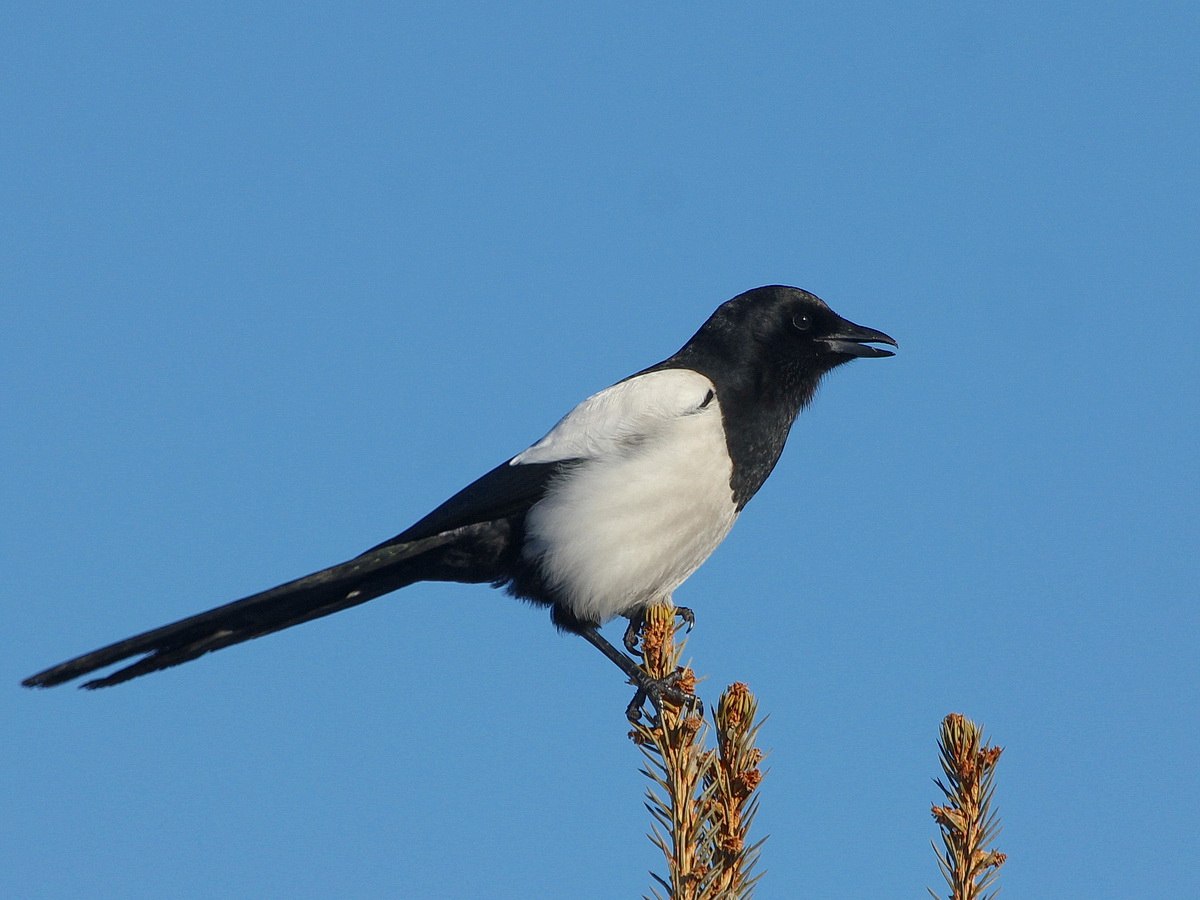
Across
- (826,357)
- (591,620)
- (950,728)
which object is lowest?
(950,728)

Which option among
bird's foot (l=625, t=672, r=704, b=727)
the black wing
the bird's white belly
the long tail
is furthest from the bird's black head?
bird's foot (l=625, t=672, r=704, b=727)

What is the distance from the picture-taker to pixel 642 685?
374 cm

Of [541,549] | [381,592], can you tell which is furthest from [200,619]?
[541,549]

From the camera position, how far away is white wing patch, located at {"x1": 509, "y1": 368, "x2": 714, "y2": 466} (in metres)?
4.62

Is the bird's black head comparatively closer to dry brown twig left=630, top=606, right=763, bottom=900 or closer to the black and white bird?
the black and white bird

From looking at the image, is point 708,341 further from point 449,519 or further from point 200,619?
point 200,619

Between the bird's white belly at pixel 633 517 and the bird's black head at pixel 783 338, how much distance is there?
1.58 feet

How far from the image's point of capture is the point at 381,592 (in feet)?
15.8

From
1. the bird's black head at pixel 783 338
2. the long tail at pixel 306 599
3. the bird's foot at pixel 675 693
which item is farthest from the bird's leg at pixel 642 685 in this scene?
the bird's black head at pixel 783 338

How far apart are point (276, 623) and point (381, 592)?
0.48 meters

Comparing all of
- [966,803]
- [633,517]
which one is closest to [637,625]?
[633,517]

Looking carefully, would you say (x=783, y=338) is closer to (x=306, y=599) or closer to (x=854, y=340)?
(x=854, y=340)

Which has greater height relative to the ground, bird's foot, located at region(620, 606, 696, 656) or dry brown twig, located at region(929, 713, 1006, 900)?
bird's foot, located at region(620, 606, 696, 656)

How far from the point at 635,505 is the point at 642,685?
3.01 feet
